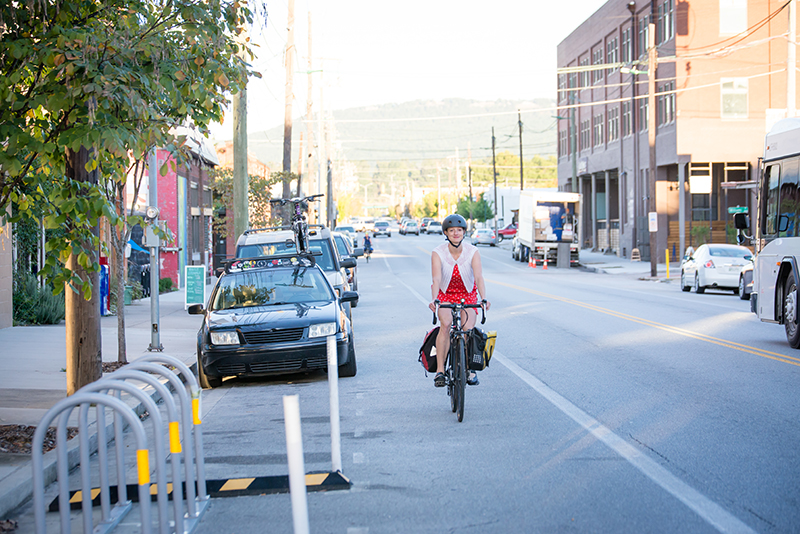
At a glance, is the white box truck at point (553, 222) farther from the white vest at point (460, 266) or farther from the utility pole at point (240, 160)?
the white vest at point (460, 266)

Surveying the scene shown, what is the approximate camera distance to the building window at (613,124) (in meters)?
51.1

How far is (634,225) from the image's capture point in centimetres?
4666

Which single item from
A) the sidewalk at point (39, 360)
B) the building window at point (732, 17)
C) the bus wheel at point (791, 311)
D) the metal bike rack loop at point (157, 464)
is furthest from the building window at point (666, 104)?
the metal bike rack loop at point (157, 464)

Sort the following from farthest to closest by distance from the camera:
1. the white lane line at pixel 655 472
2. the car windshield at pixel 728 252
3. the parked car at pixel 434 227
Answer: the parked car at pixel 434 227 → the car windshield at pixel 728 252 → the white lane line at pixel 655 472

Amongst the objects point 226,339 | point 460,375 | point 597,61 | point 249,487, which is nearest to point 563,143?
point 597,61

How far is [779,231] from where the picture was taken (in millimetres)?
13242

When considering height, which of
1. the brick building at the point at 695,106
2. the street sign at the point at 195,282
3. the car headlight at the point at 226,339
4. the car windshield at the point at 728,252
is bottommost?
the car headlight at the point at 226,339

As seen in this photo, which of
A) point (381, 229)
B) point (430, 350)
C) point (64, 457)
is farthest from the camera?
point (381, 229)

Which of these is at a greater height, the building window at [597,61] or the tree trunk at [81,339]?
the building window at [597,61]

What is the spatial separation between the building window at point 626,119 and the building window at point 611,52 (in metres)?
2.52

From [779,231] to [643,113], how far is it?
1344 inches

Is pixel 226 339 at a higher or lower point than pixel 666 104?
lower

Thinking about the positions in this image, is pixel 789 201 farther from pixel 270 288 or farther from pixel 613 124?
pixel 613 124

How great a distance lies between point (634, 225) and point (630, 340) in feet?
112
